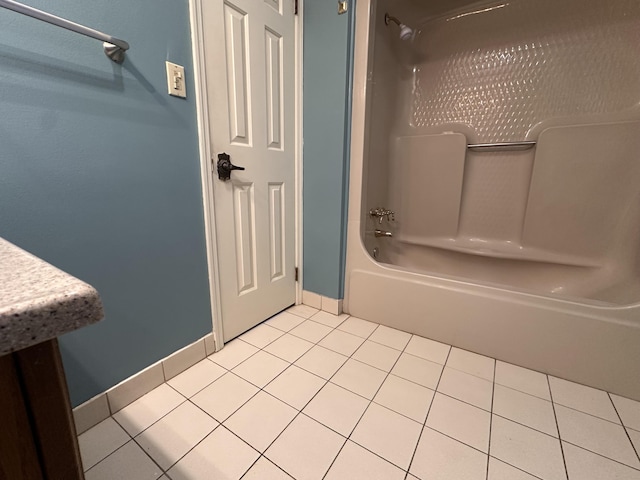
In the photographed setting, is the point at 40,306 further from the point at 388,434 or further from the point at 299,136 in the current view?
the point at 299,136

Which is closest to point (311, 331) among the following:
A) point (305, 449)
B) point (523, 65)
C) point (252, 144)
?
point (305, 449)

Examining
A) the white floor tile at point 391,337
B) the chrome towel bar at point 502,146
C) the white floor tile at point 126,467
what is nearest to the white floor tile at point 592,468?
the white floor tile at point 391,337

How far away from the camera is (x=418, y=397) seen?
1.01 m

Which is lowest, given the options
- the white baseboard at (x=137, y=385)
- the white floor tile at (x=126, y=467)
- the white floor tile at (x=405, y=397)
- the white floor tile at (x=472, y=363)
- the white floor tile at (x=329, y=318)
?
the white floor tile at (x=126, y=467)

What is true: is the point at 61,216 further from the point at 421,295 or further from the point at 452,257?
the point at 452,257

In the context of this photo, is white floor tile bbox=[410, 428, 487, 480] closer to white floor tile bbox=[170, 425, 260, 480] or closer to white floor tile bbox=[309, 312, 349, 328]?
white floor tile bbox=[170, 425, 260, 480]

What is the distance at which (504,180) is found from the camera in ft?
5.49

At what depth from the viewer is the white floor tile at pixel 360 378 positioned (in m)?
1.04

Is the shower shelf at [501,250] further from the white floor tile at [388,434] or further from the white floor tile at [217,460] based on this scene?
the white floor tile at [217,460]

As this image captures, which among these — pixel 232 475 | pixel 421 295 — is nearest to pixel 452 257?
pixel 421 295

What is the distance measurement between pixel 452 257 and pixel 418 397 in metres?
1.03

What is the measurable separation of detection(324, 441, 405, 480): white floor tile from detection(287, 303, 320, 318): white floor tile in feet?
2.80

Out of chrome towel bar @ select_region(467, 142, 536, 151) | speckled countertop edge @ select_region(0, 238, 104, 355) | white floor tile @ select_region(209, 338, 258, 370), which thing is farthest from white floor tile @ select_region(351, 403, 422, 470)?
chrome towel bar @ select_region(467, 142, 536, 151)

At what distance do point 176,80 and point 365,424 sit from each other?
135 cm
